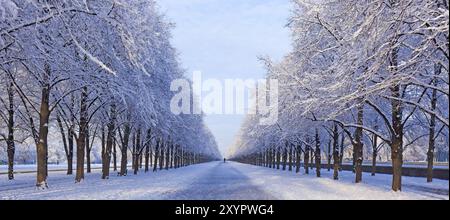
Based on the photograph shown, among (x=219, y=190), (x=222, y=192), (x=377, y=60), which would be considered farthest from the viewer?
(x=219, y=190)

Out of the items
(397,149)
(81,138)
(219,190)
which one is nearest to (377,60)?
(397,149)

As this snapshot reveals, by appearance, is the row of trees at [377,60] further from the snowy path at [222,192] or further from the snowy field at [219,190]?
the snowy path at [222,192]

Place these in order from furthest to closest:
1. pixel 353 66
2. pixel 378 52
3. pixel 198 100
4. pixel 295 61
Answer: pixel 198 100 → pixel 295 61 → pixel 353 66 → pixel 378 52

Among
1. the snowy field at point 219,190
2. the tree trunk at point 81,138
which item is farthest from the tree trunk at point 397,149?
the tree trunk at point 81,138

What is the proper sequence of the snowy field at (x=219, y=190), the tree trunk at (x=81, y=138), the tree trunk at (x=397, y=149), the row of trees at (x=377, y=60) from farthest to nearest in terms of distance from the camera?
the tree trunk at (x=81, y=138), the tree trunk at (x=397, y=149), the snowy field at (x=219, y=190), the row of trees at (x=377, y=60)

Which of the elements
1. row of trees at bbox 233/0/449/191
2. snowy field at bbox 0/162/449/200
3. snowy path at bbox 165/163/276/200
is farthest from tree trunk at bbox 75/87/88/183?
row of trees at bbox 233/0/449/191

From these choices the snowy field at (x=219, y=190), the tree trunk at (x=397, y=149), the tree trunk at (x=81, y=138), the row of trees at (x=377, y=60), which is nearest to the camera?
the row of trees at (x=377, y=60)

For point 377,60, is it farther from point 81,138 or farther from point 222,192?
point 81,138

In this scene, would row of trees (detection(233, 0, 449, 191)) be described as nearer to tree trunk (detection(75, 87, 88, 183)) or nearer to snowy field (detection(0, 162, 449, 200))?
snowy field (detection(0, 162, 449, 200))

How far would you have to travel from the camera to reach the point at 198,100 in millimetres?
71312

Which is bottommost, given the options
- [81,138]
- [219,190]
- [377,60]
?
[219,190]

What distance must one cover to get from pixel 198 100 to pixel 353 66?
184ft
